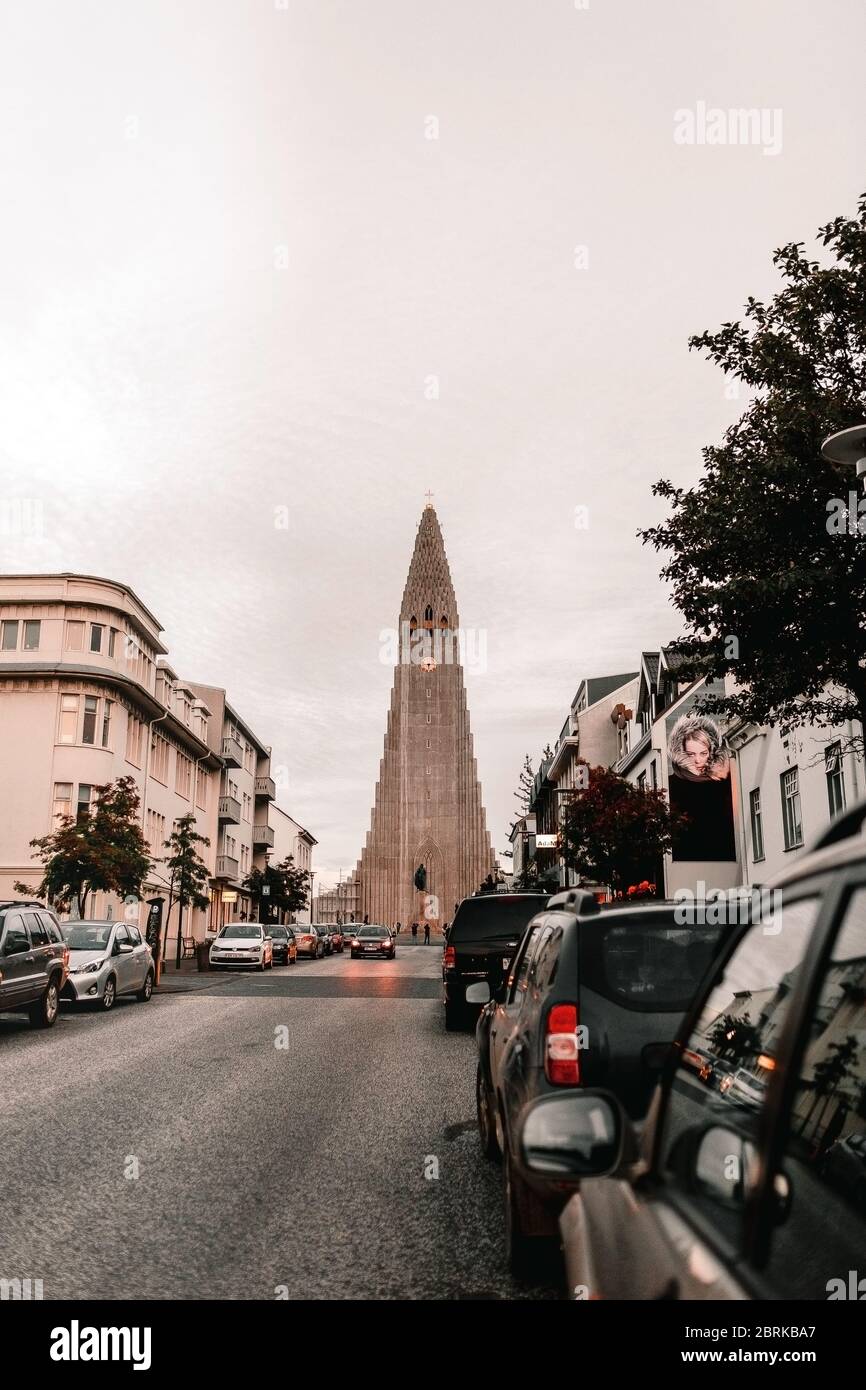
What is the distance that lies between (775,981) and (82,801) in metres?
42.7

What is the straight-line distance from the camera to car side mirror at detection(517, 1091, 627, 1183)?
7.73 ft

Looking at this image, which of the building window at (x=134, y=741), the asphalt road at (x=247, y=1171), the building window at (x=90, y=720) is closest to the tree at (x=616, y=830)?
the asphalt road at (x=247, y=1171)

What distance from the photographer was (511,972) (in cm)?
689

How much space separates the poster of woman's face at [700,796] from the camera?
105ft

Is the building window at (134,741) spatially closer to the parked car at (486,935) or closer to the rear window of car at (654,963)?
the parked car at (486,935)

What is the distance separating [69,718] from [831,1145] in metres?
43.3

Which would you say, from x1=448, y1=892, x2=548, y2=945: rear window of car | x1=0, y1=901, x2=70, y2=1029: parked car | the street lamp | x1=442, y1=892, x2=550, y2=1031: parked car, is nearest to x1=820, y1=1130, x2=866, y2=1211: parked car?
the street lamp

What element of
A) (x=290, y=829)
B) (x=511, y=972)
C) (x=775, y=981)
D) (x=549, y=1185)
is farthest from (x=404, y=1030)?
(x=290, y=829)

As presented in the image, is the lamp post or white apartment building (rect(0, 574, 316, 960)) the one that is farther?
white apartment building (rect(0, 574, 316, 960))

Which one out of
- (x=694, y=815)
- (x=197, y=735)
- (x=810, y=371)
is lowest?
(x=694, y=815)

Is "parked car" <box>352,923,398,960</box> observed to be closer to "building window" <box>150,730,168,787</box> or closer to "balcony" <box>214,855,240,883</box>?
"building window" <box>150,730,168,787</box>

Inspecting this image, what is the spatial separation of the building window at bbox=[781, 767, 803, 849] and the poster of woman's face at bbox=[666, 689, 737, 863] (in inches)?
300

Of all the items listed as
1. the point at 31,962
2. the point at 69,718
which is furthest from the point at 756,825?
the point at 69,718
